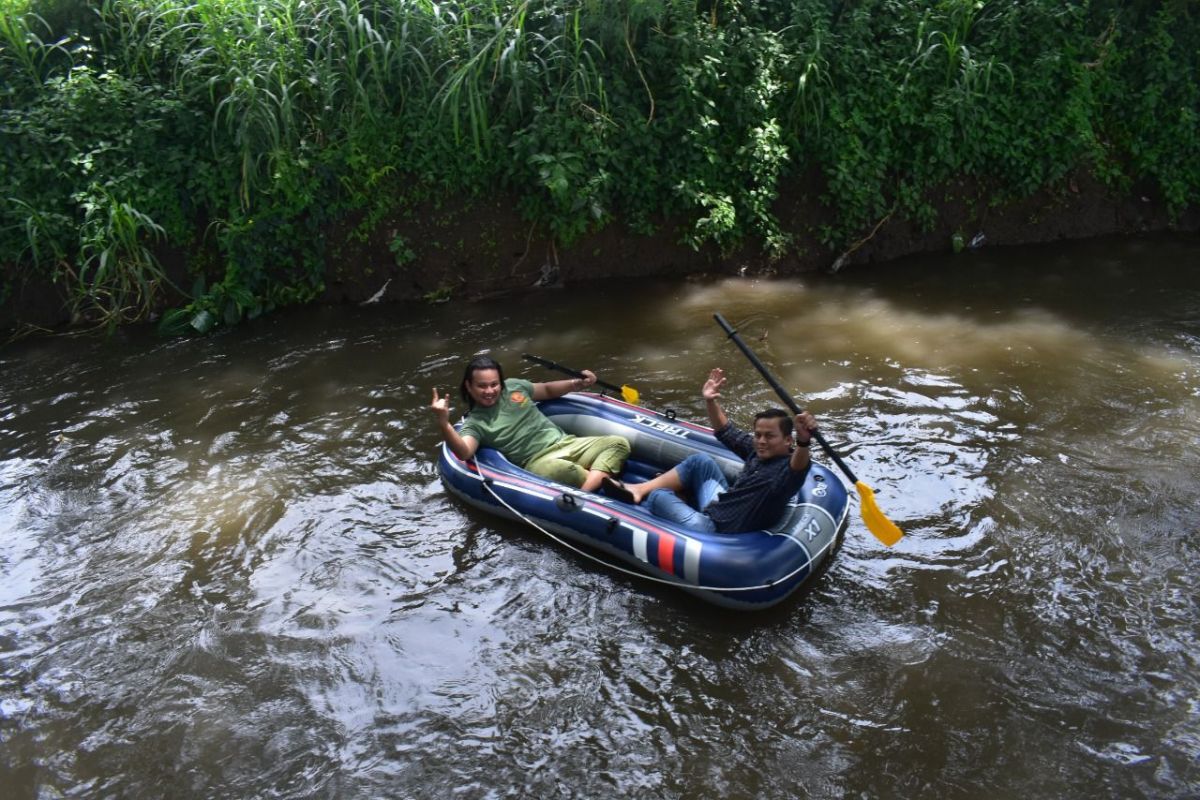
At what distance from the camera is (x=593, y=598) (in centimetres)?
430

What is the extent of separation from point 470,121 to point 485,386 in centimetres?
353

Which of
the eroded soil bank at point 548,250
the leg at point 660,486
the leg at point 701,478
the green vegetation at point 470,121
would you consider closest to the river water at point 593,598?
the leg at point 660,486

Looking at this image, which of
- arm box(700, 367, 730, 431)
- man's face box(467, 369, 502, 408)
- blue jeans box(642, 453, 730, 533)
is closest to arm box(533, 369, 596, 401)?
man's face box(467, 369, 502, 408)

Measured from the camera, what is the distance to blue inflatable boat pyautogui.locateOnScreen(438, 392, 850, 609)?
13.1ft

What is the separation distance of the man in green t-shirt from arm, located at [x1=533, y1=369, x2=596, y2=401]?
0.43 ft

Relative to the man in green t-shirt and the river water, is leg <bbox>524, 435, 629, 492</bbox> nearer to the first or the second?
the man in green t-shirt

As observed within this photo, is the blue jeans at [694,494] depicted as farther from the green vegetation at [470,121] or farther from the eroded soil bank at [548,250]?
the eroded soil bank at [548,250]

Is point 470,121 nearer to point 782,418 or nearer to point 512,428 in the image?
point 512,428

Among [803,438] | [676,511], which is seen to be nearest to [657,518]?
[676,511]

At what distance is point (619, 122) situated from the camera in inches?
305

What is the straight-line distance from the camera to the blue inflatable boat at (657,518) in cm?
401

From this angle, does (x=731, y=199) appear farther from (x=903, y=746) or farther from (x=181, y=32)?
(x=903, y=746)

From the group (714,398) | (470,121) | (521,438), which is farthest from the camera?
(470,121)

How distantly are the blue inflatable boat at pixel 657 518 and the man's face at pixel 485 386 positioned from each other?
0.93 feet
